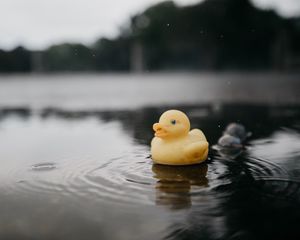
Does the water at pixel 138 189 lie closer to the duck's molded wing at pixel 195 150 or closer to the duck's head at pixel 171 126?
the duck's molded wing at pixel 195 150

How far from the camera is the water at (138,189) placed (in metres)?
4.02

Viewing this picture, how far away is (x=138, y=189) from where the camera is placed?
511cm

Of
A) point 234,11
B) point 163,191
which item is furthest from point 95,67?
point 163,191

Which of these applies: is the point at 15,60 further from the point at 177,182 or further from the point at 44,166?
the point at 177,182

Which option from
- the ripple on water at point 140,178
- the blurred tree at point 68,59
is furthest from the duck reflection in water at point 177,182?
the blurred tree at point 68,59

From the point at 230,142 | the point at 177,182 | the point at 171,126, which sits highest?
the point at 171,126

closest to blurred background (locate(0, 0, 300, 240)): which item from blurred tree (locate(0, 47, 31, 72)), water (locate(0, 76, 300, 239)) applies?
water (locate(0, 76, 300, 239))

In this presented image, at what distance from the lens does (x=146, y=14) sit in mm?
63906

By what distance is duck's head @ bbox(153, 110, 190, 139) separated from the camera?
240 inches

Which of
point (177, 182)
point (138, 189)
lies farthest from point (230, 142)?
point (138, 189)

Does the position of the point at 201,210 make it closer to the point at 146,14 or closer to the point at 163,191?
the point at 163,191

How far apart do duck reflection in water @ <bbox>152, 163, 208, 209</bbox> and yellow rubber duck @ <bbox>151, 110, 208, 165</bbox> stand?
0.11 metres

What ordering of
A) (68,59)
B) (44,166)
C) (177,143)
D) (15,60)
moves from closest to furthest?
(177,143), (44,166), (15,60), (68,59)

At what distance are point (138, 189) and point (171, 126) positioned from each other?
128cm
